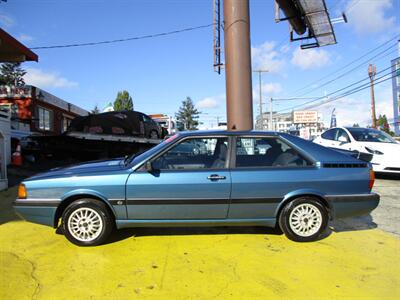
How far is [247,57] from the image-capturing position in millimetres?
7426

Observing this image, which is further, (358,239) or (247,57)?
(247,57)

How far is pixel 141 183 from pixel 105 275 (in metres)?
1.14

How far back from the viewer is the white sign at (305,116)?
2156 inches

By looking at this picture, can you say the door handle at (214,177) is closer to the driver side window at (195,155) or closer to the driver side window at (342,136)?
the driver side window at (195,155)

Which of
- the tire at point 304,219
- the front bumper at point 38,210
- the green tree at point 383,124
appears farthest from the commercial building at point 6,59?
the green tree at point 383,124

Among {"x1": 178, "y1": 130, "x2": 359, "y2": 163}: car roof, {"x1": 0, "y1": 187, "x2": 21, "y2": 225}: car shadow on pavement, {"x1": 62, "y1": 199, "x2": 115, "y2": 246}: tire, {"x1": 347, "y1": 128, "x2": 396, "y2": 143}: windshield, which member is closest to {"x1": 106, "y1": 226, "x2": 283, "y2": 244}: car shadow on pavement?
{"x1": 62, "y1": 199, "x2": 115, "y2": 246}: tire

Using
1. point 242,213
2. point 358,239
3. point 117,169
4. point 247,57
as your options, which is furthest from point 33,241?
point 247,57

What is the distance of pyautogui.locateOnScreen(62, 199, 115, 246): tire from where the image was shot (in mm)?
3988

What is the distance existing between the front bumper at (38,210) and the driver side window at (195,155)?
1.38 metres

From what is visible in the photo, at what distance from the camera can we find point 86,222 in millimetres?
4004

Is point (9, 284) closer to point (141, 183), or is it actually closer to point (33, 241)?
point (33, 241)

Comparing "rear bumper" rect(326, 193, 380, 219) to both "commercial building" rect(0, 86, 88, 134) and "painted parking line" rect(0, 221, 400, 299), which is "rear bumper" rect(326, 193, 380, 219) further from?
"commercial building" rect(0, 86, 88, 134)

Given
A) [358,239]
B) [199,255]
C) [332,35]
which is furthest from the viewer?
[332,35]

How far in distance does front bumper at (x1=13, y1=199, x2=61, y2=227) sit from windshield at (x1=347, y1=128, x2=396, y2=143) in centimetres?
852
